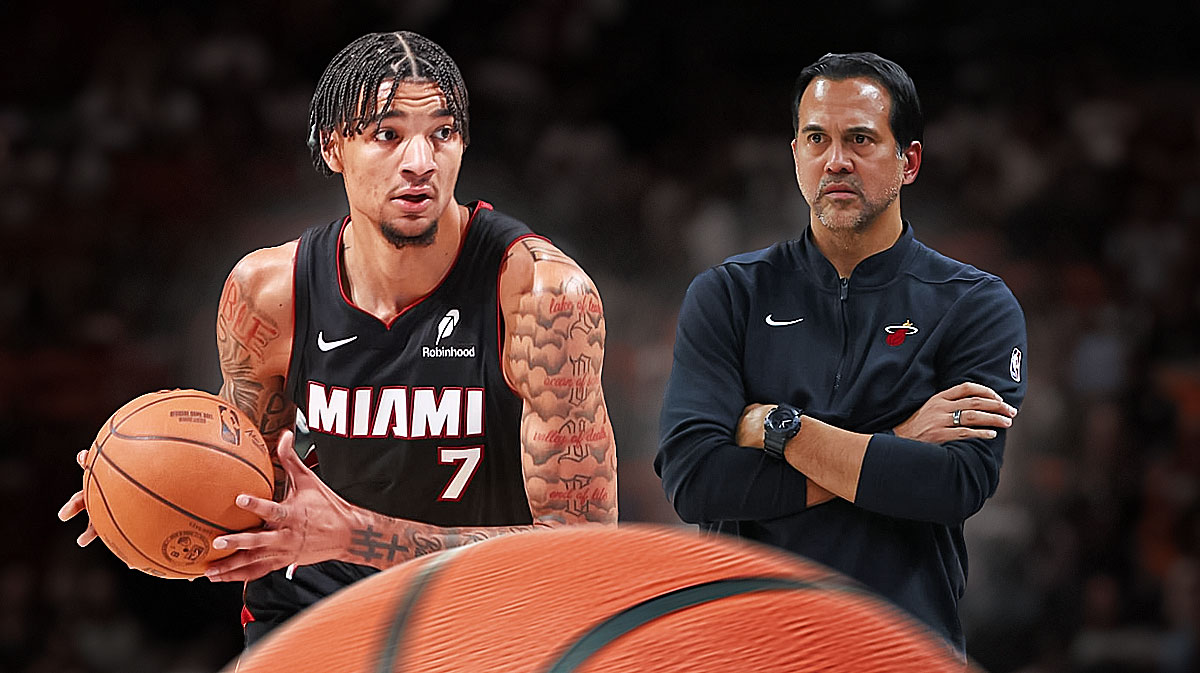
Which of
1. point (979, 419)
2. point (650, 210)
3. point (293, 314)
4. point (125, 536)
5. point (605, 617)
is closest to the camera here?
point (605, 617)

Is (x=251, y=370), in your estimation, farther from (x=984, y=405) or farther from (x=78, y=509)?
(x=984, y=405)

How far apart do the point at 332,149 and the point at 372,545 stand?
2.18ft

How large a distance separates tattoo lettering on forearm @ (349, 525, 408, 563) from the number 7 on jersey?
18 cm

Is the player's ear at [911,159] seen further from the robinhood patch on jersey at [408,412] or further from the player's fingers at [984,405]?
the robinhood patch on jersey at [408,412]

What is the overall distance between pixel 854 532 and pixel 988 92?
104 inches

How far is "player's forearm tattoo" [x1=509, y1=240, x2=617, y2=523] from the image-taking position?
6.60 feet

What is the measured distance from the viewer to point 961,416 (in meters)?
1.70

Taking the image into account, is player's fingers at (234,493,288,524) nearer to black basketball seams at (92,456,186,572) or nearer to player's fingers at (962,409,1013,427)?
black basketball seams at (92,456,186,572)

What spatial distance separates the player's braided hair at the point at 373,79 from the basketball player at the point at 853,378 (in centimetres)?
55

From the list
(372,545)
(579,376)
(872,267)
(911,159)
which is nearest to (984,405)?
(872,267)

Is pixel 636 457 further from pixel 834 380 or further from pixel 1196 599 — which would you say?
pixel 1196 599

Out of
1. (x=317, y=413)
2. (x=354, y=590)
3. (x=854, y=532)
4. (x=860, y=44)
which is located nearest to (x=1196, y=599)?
(x=860, y=44)

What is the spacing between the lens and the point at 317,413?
2.13 m

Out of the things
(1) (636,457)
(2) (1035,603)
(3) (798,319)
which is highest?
(3) (798,319)
